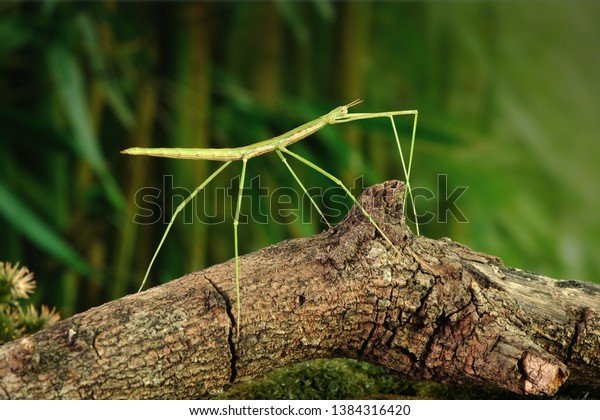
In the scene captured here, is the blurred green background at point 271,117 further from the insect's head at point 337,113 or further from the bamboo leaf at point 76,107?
the insect's head at point 337,113

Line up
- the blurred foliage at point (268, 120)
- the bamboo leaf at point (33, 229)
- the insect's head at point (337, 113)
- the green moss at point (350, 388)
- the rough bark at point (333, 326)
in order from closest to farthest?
the rough bark at point (333, 326), the green moss at point (350, 388), the insect's head at point (337, 113), the bamboo leaf at point (33, 229), the blurred foliage at point (268, 120)

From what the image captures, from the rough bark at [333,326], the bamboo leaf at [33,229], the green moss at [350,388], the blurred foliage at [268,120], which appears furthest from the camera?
the blurred foliage at [268,120]

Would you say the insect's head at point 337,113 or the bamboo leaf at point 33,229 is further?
the bamboo leaf at point 33,229

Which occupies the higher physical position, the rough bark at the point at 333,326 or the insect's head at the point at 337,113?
the insect's head at the point at 337,113

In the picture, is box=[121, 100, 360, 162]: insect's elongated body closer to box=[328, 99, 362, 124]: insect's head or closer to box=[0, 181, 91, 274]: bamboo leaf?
box=[328, 99, 362, 124]: insect's head

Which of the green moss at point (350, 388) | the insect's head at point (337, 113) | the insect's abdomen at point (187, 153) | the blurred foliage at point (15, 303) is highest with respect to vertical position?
the insect's head at point (337, 113)

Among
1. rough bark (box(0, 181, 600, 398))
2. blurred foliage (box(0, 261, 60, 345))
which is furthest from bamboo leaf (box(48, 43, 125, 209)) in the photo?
rough bark (box(0, 181, 600, 398))

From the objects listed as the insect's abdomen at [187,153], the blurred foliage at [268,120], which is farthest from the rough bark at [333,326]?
the blurred foliage at [268,120]
